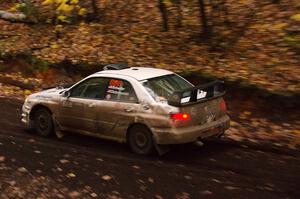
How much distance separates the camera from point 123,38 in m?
16.8

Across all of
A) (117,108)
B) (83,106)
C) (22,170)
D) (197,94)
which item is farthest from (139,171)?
(83,106)

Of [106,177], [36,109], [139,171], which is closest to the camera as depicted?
[106,177]

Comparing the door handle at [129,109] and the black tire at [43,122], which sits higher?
the door handle at [129,109]

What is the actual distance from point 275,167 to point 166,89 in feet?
8.25

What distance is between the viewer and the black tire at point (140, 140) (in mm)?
8750

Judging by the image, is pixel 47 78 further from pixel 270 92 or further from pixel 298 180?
pixel 298 180

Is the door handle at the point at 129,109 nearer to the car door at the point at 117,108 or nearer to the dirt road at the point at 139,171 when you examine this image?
the car door at the point at 117,108

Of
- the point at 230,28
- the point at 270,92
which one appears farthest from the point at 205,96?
the point at 230,28

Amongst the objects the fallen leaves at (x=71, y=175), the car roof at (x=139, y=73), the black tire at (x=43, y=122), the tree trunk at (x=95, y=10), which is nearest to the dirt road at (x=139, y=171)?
the fallen leaves at (x=71, y=175)

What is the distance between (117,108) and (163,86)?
101 cm

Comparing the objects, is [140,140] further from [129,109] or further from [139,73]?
[139,73]

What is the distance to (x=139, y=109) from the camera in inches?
344

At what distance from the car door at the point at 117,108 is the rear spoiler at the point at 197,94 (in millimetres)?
901

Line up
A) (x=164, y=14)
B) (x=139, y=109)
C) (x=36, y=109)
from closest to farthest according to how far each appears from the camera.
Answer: (x=139, y=109) < (x=36, y=109) < (x=164, y=14)
